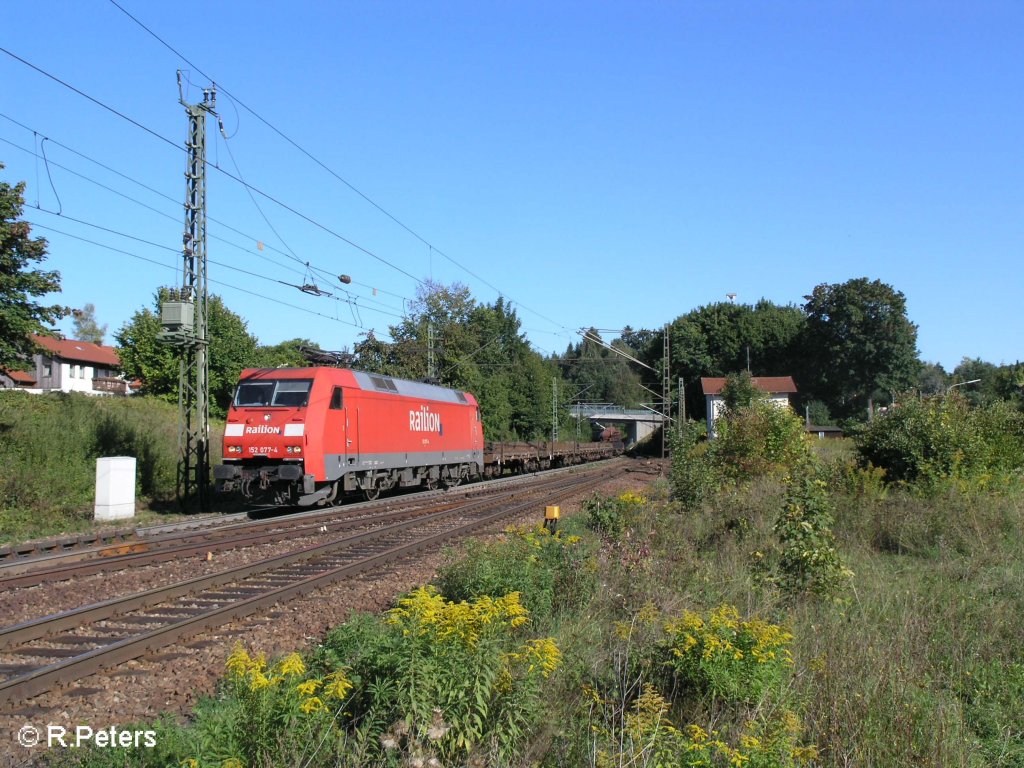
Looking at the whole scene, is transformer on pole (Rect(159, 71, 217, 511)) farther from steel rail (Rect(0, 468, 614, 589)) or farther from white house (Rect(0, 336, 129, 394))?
white house (Rect(0, 336, 129, 394))

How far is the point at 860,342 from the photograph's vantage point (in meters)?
62.0

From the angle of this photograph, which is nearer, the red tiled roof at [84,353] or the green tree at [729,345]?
the red tiled roof at [84,353]

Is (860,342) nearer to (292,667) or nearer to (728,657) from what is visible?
(728,657)

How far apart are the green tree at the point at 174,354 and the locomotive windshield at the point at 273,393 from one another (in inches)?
810

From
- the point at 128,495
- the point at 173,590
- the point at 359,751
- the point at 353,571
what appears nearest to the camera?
the point at 359,751

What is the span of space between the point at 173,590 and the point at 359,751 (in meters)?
5.90

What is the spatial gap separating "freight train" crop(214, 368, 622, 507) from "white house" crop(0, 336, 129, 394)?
3271cm

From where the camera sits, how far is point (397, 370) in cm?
3994

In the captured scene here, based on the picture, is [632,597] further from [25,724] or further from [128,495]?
[128,495]

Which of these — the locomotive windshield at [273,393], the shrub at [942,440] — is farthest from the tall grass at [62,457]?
the shrub at [942,440]

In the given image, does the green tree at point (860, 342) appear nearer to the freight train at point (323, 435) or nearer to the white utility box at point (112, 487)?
the freight train at point (323, 435)

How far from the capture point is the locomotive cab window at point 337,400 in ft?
59.4

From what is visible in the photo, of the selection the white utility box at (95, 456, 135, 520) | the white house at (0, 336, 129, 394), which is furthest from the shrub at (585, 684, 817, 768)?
the white house at (0, 336, 129, 394)

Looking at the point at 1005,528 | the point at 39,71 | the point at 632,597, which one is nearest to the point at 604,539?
the point at 632,597
